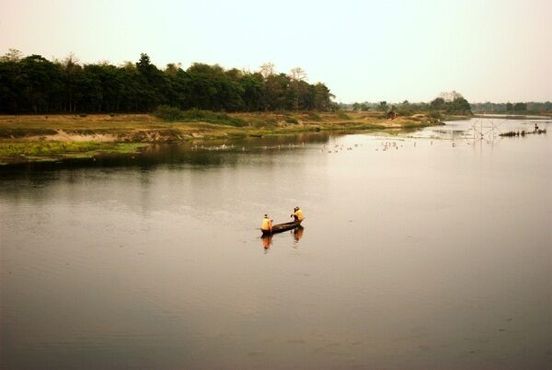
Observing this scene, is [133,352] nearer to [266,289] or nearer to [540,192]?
[266,289]

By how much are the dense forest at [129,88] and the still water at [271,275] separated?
4404cm

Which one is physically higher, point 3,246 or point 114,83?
point 114,83

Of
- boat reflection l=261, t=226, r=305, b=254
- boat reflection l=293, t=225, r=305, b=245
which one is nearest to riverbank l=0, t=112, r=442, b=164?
boat reflection l=293, t=225, r=305, b=245

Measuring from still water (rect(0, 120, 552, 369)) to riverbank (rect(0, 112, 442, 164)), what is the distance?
18834mm

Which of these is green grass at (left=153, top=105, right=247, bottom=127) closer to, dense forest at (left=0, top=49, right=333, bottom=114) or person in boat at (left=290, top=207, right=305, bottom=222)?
dense forest at (left=0, top=49, right=333, bottom=114)

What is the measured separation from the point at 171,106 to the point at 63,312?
4085 inches

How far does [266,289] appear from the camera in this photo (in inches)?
1037

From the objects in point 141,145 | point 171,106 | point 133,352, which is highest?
point 171,106

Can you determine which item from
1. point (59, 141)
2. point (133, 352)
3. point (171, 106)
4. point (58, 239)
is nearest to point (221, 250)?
point (58, 239)

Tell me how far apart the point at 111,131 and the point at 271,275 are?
2800 inches

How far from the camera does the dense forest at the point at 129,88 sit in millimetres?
94812

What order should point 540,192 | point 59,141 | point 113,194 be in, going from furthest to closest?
point 59,141
point 540,192
point 113,194

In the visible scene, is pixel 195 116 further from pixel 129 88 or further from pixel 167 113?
pixel 129 88

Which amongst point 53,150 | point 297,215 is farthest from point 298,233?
point 53,150
